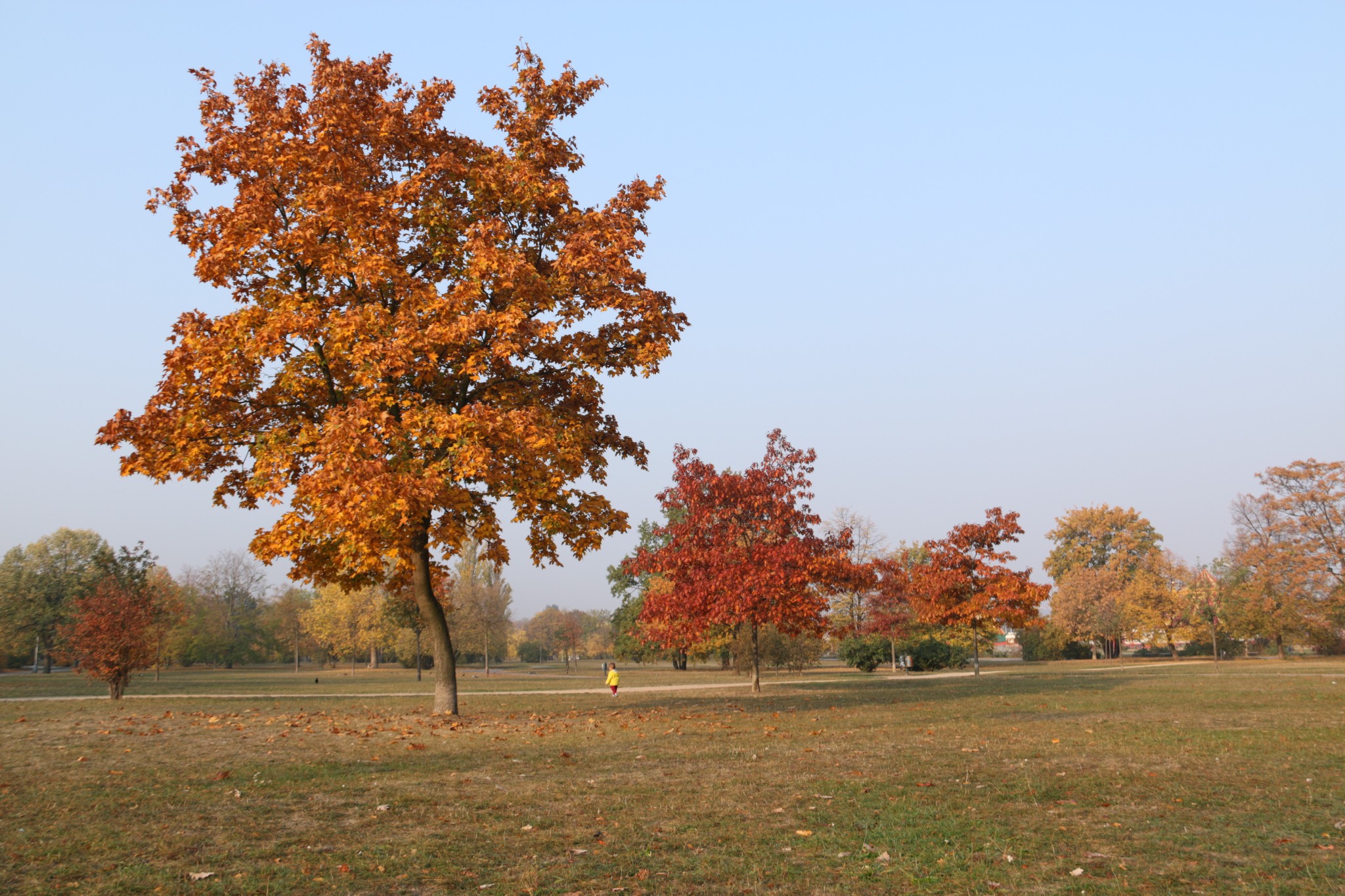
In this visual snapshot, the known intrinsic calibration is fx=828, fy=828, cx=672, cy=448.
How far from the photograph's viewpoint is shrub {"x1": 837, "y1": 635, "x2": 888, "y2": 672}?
47969 millimetres

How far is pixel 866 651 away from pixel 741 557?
25.0m

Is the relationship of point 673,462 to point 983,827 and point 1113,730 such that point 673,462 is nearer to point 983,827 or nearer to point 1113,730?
point 1113,730

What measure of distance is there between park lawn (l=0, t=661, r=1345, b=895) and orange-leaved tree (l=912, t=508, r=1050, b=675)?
22090mm

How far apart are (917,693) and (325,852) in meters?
22.4

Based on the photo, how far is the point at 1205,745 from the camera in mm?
12203

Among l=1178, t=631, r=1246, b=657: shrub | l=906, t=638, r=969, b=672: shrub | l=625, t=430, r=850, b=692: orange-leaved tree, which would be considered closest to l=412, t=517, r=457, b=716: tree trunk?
l=625, t=430, r=850, b=692: orange-leaved tree

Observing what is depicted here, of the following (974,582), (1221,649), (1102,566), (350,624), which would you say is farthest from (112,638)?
(1102,566)

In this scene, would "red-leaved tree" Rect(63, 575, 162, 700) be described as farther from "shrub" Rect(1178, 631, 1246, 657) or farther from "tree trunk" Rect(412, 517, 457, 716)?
"shrub" Rect(1178, 631, 1246, 657)

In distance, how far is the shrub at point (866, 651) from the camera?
4797cm

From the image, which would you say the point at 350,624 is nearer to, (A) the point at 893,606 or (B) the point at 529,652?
(A) the point at 893,606

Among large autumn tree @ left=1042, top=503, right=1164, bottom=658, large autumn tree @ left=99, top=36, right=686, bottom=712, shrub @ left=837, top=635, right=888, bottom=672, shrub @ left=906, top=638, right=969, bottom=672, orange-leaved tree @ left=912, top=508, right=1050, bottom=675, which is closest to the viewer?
large autumn tree @ left=99, top=36, right=686, bottom=712

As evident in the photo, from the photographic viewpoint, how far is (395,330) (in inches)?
586

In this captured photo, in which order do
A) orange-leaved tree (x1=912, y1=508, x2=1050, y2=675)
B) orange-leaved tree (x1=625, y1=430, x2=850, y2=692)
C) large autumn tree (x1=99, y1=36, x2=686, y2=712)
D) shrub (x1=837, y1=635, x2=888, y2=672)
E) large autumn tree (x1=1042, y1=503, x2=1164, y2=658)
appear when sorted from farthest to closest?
large autumn tree (x1=1042, y1=503, x2=1164, y2=658), shrub (x1=837, y1=635, x2=888, y2=672), orange-leaved tree (x1=912, y1=508, x2=1050, y2=675), orange-leaved tree (x1=625, y1=430, x2=850, y2=692), large autumn tree (x1=99, y1=36, x2=686, y2=712)

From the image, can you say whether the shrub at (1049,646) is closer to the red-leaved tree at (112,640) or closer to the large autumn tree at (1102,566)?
the large autumn tree at (1102,566)
